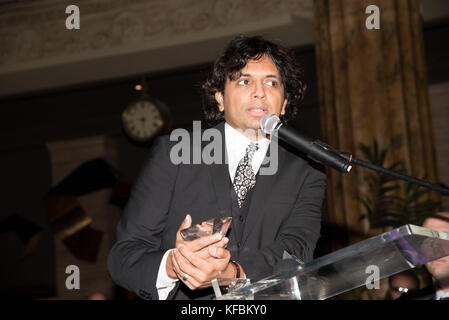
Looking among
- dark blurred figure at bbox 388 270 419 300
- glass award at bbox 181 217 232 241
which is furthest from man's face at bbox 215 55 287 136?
dark blurred figure at bbox 388 270 419 300

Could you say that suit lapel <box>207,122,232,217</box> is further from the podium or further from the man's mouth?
the podium

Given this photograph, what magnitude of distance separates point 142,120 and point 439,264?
6.09 m

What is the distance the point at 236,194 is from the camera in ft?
6.15

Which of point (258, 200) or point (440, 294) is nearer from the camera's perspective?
point (258, 200)

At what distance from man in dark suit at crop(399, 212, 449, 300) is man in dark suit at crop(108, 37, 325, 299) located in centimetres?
65

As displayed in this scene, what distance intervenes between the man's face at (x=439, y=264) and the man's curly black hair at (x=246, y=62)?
96 cm

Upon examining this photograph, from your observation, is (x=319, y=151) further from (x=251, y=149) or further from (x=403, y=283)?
(x=403, y=283)

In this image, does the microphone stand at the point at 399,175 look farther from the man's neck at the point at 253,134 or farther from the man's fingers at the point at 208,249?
the man's neck at the point at 253,134

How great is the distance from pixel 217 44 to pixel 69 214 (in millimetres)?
3511

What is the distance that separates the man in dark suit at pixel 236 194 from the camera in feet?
5.56

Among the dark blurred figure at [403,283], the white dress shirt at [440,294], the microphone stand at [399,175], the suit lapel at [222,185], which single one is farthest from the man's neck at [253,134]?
the dark blurred figure at [403,283]

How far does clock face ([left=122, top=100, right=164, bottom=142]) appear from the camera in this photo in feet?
26.3

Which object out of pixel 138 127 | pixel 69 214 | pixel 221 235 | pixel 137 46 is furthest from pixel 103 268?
pixel 221 235

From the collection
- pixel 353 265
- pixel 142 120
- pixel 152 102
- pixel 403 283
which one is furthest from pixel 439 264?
pixel 142 120
